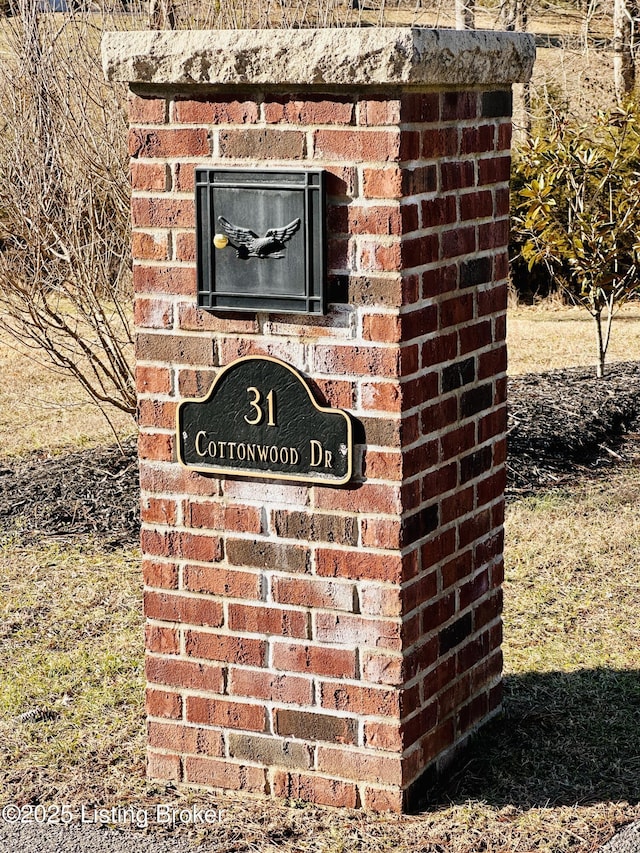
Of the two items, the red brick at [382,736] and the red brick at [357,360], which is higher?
the red brick at [357,360]

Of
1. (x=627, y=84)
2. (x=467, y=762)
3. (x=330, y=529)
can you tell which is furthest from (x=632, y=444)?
(x=627, y=84)

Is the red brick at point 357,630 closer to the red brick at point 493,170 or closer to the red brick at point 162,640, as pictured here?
the red brick at point 162,640

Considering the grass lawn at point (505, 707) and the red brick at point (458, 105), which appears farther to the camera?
the grass lawn at point (505, 707)

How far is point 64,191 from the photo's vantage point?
22.6ft

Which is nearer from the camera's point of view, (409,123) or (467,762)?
(409,123)

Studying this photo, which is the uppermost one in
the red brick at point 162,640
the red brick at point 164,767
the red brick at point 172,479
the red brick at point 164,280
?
the red brick at point 164,280

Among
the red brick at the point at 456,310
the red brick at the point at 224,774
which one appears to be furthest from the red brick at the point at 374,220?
the red brick at the point at 224,774

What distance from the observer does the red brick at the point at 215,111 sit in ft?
10.8

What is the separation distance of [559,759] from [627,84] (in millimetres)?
14680

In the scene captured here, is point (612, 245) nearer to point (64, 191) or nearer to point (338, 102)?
point (64, 191)

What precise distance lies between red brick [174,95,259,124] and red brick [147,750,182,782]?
1889 mm

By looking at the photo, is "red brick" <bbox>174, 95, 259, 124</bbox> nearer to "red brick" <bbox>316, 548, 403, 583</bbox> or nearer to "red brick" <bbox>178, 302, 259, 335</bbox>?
"red brick" <bbox>178, 302, 259, 335</bbox>

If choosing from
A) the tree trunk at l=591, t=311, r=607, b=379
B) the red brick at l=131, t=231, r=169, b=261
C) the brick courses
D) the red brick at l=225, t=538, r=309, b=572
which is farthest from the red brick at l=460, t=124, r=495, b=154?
the tree trunk at l=591, t=311, r=607, b=379

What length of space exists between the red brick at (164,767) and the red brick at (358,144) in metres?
1.87
